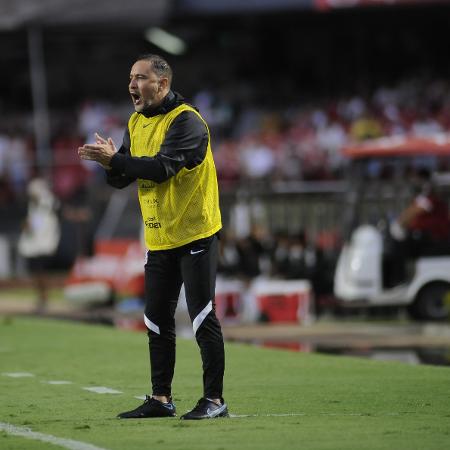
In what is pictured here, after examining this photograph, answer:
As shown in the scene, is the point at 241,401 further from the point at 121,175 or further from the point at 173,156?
the point at 173,156

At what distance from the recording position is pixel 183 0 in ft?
102

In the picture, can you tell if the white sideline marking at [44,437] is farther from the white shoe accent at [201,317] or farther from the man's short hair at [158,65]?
the man's short hair at [158,65]

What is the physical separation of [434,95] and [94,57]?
39.8 ft

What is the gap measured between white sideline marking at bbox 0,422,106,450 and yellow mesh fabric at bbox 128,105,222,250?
54.6 inches

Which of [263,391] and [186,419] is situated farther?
[263,391]

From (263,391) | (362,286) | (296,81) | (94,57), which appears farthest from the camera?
(94,57)

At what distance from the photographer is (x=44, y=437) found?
8008 mm

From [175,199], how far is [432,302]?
11100 mm

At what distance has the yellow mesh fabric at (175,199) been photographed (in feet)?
28.4

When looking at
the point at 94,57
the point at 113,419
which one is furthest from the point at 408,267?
the point at 94,57

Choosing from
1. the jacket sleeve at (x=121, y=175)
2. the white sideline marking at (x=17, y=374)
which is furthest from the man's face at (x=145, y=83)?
the white sideline marking at (x=17, y=374)

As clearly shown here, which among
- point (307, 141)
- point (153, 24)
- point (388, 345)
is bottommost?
point (388, 345)

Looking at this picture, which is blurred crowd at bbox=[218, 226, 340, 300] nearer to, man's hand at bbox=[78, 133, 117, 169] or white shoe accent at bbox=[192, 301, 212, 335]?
white shoe accent at bbox=[192, 301, 212, 335]

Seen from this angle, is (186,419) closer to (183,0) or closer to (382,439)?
(382,439)
